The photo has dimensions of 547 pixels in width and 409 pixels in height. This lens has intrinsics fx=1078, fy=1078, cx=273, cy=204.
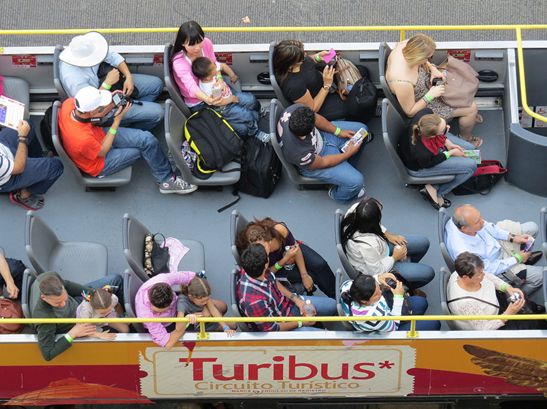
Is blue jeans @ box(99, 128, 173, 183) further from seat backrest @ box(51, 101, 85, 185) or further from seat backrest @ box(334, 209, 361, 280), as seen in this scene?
seat backrest @ box(334, 209, 361, 280)

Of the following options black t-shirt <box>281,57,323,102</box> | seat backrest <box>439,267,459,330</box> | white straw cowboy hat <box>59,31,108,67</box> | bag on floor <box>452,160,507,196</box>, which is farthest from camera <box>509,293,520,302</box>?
white straw cowboy hat <box>59,31,108,67</box>

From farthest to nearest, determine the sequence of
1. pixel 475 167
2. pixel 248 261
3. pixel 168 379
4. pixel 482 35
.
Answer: pixel 482 35 → pixel 475 167 → pixel 168 379 → pixel 248 261

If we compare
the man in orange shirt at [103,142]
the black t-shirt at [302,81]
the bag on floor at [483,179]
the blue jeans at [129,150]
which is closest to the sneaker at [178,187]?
the man in orange shirt at [103,142]

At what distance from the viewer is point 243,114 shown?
9.59 m

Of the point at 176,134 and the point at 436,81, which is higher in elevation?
the point at 436,81

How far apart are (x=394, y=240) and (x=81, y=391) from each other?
286 cm

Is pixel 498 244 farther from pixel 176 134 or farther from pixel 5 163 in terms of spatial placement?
pixel 5 163

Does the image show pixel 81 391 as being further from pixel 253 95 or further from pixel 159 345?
pixel 253 95

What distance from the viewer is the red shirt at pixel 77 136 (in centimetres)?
893

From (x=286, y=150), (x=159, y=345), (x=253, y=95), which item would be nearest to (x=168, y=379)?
(x=159, y=345)

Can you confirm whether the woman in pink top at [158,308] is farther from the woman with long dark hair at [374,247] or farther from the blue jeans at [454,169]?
the blue jeans at [454,169]

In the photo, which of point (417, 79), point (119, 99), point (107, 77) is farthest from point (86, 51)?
point (417, 79)

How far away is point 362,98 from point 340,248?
1.70 metres

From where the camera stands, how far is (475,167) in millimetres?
9406
